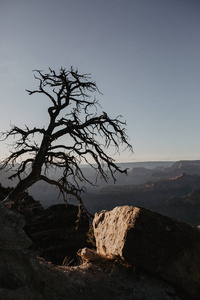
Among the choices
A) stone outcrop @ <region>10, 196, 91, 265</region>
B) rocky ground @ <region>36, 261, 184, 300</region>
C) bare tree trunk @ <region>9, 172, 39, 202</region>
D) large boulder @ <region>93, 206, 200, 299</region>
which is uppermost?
bare tree trunk @ <region>9, 172, 39, 202</region>

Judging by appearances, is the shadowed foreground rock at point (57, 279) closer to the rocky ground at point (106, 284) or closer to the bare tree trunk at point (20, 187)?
the rocky ground at point (106, 284)

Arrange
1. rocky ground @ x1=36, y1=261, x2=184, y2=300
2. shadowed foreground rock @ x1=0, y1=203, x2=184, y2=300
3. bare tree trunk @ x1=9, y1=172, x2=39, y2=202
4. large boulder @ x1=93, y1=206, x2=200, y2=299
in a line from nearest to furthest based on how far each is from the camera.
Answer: shadowed foreground rock @ x1=0, y1=203, x2=184, y2=300 < rocky ground @ x1=36, y1=261, x2=184, y2=300 < large boulder @ x1=93, y1=206, x2=200, y2=299 < bare tree trunk @ x1=9, y1=172, x2=39, y2=202

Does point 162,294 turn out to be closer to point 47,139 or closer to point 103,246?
point 103,246

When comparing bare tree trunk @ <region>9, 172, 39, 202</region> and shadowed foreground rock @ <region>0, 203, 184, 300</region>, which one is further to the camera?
bare tree trunk @ <region>9, 172, 39, 202</region>

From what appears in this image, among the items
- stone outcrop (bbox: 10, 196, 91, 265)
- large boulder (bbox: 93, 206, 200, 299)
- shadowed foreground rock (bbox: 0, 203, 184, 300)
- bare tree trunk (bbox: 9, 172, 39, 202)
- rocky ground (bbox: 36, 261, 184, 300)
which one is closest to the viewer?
shadowed foreground rock (bbox: 0, 203, 184, 300)

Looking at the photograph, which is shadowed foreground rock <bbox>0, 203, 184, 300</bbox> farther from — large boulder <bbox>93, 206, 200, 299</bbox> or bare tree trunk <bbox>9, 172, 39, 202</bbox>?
bare tree trunk <bbox>9, 172, 39, 202</bbox>

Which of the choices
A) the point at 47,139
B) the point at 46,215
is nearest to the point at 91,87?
the point at 47,139

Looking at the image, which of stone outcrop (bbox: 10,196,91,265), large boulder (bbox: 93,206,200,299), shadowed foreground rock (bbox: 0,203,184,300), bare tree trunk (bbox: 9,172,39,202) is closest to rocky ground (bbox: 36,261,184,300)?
shadowed foreground rock (bbox: 0,203,184,300)

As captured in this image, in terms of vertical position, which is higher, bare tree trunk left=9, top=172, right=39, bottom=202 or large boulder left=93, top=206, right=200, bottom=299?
bare tree trunk left=9, top=172, right=39, bottom=202

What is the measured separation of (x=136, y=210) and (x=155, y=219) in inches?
20.3

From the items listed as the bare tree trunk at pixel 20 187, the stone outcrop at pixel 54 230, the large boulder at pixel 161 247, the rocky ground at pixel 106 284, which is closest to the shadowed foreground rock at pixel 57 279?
the rocky ground at pixel 106 284

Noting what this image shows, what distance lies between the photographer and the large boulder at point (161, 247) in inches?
169

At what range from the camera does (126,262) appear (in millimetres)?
4949

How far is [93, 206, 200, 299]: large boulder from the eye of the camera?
14.1 feet
